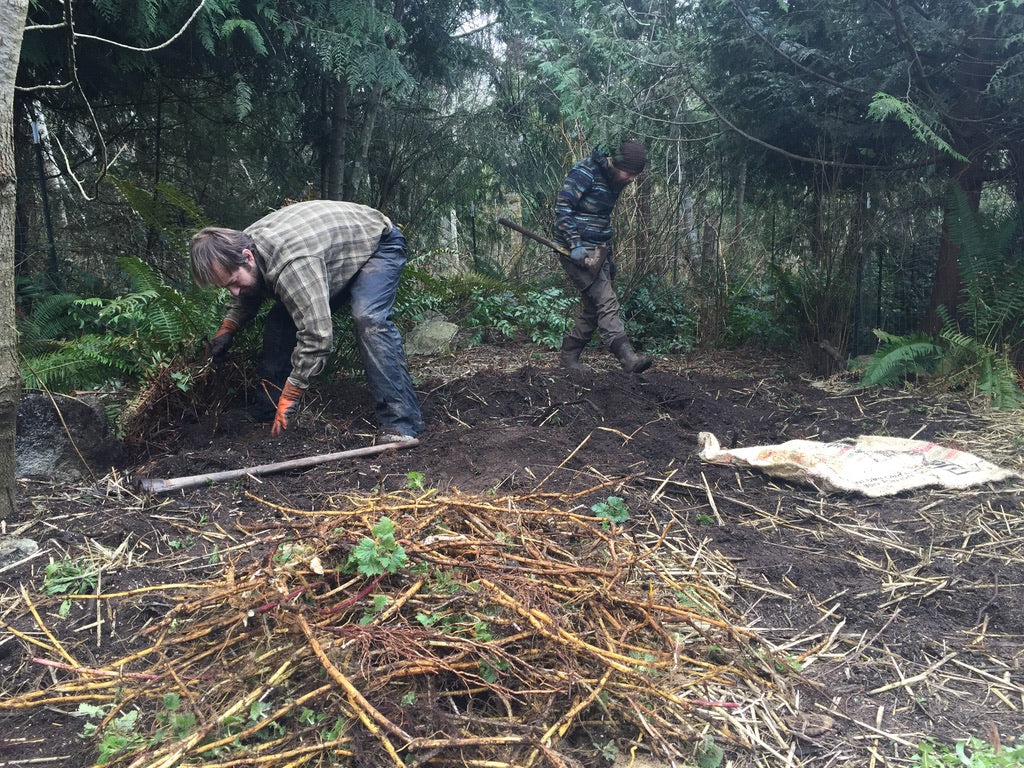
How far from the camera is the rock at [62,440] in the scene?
135 inches

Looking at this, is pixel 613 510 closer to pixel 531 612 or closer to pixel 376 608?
pixel 531 612

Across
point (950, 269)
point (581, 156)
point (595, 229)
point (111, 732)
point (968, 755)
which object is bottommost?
point (968, 755)

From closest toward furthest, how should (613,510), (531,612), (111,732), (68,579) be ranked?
(111,732)
(531,612)
(68,579)
(613,510)

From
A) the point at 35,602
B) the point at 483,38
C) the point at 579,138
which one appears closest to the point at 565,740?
the point at 35,602

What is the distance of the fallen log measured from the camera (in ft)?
10.6

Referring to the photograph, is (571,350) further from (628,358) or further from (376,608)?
(376,608)

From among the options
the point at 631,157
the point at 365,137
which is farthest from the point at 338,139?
the point at 631,157

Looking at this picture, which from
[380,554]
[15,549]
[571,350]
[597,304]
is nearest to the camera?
[380,554]

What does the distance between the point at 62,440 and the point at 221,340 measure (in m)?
0.93

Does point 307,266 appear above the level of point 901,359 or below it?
above

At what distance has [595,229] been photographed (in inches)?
225

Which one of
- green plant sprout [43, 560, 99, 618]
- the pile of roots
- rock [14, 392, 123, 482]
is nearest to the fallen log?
rock [14, 392, 123, 482]

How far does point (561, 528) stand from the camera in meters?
2.55

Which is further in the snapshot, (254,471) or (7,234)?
(254,471)
